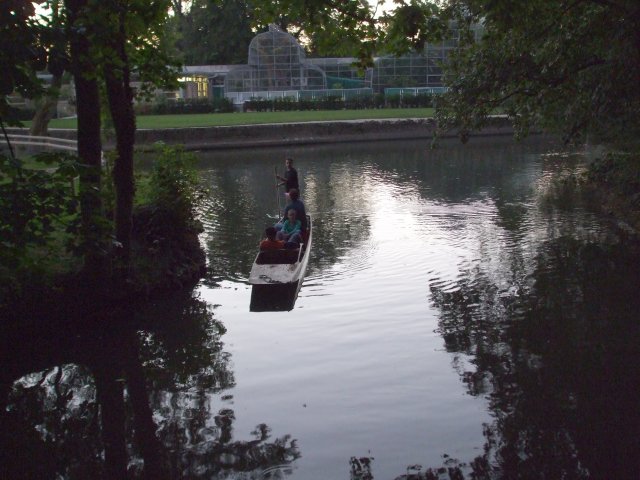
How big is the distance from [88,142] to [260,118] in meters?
37.8

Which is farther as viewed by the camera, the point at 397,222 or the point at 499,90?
the point at 397,222

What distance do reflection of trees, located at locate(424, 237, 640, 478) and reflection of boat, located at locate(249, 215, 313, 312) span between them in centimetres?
242

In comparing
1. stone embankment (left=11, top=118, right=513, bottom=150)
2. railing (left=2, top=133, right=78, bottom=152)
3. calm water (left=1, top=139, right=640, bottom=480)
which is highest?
railing (left=2, top=133, right=78, bottom=152)

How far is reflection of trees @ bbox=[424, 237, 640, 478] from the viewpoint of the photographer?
292 inches

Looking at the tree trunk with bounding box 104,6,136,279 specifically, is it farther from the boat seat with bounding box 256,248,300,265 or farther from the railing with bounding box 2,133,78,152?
the railing with bounding box 2,133,78,152

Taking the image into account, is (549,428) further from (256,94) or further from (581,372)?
(256,94)

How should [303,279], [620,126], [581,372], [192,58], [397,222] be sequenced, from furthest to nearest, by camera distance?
1. [192,58]
2. [397,222]
3. [620,126]
4. [303,279]
5. [581,372]

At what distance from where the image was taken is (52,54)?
5.85 meters

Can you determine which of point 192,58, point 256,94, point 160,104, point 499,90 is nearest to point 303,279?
point 499,90

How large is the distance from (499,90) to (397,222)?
17.3 ft

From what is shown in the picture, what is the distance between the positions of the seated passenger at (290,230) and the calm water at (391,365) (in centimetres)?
76

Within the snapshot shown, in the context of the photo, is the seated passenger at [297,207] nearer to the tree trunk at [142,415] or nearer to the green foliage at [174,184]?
the green foliage at [174,184]

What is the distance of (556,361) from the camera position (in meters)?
9.96

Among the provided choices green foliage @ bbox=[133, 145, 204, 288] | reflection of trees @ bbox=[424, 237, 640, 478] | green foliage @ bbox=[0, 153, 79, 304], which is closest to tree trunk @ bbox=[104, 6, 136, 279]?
green foliage @ bbox=[133, 145, 204, 288]
